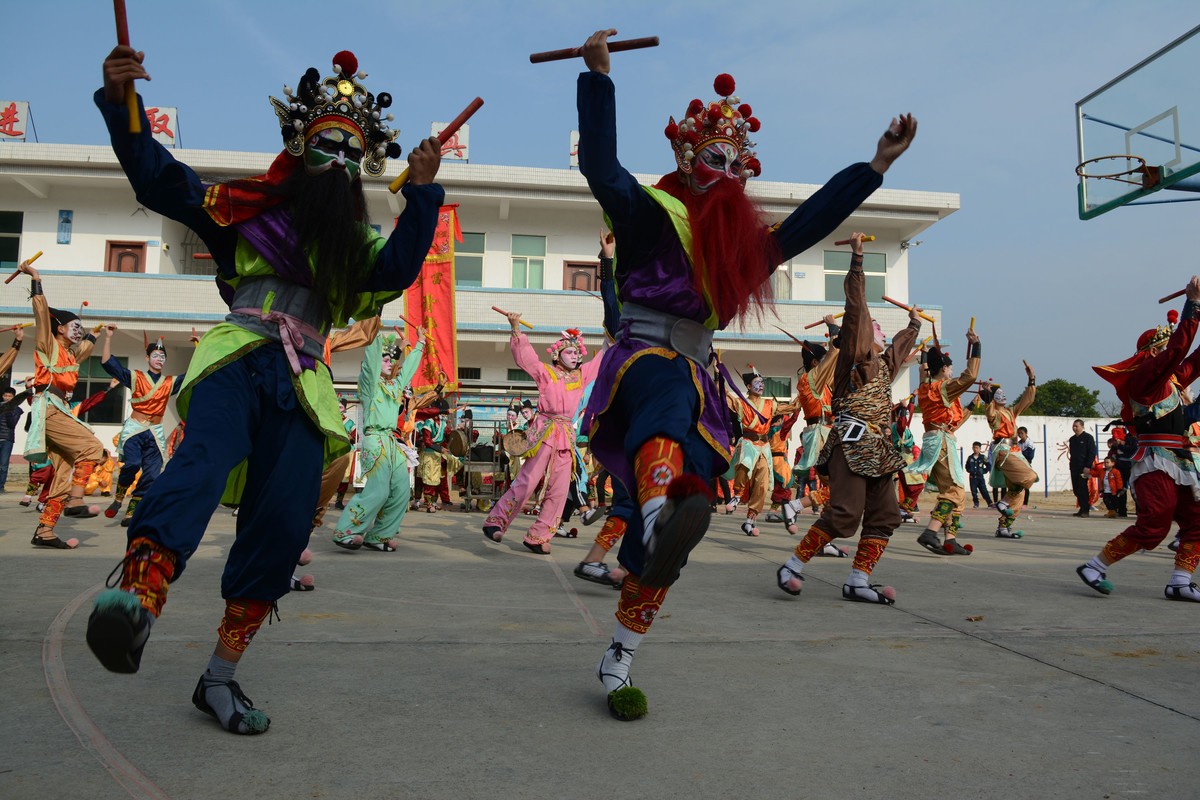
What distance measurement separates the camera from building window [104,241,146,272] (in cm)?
2319

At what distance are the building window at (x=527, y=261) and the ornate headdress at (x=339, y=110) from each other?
70.4 feet

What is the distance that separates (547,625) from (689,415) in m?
1.89

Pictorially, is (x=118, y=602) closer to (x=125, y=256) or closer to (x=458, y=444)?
(x=458, y=444)

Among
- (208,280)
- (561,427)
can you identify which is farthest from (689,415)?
(208,280)

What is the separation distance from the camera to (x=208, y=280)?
71.2ft

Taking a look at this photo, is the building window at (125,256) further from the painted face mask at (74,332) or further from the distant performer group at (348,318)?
the distant performer group at (348,318)

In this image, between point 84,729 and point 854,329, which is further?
point 854,329

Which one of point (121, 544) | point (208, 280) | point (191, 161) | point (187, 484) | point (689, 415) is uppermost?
point (191, 161)

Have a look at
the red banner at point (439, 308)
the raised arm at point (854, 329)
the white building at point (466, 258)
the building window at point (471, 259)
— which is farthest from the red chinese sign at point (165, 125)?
the raised arm at point (854, 329)

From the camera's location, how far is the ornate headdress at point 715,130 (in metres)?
3.42

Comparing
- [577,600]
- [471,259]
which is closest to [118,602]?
[577,600]

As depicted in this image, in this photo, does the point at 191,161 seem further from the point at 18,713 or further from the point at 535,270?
the point at 18,713

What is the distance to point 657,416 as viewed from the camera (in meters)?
3.00

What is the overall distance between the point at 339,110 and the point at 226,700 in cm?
197
